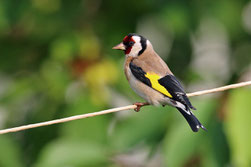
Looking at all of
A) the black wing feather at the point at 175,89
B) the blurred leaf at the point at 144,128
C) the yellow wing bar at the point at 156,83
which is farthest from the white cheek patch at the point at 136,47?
the blurred leaf at the point at 144,128

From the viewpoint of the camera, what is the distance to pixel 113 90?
15.0ft

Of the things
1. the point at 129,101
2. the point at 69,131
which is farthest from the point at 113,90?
the point at 69,131

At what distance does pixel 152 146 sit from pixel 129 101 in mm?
807

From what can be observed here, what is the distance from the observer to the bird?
11.5 ft

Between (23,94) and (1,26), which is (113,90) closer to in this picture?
(23,94)

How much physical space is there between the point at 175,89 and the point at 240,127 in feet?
1.72

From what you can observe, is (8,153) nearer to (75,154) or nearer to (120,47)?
(75,154)

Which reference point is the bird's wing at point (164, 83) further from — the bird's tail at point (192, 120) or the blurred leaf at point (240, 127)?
the blurred leaf at point (240, 127)

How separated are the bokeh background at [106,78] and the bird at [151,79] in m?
0.11

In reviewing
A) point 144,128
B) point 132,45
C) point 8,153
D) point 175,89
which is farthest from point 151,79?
point 8,153

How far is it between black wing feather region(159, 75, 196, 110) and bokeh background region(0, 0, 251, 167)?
5.7 inches

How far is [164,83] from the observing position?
3.76 meters

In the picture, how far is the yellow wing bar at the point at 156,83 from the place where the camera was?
3711 mm

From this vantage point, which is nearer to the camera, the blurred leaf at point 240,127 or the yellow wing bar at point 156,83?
the blurred leaf at point 240,127
